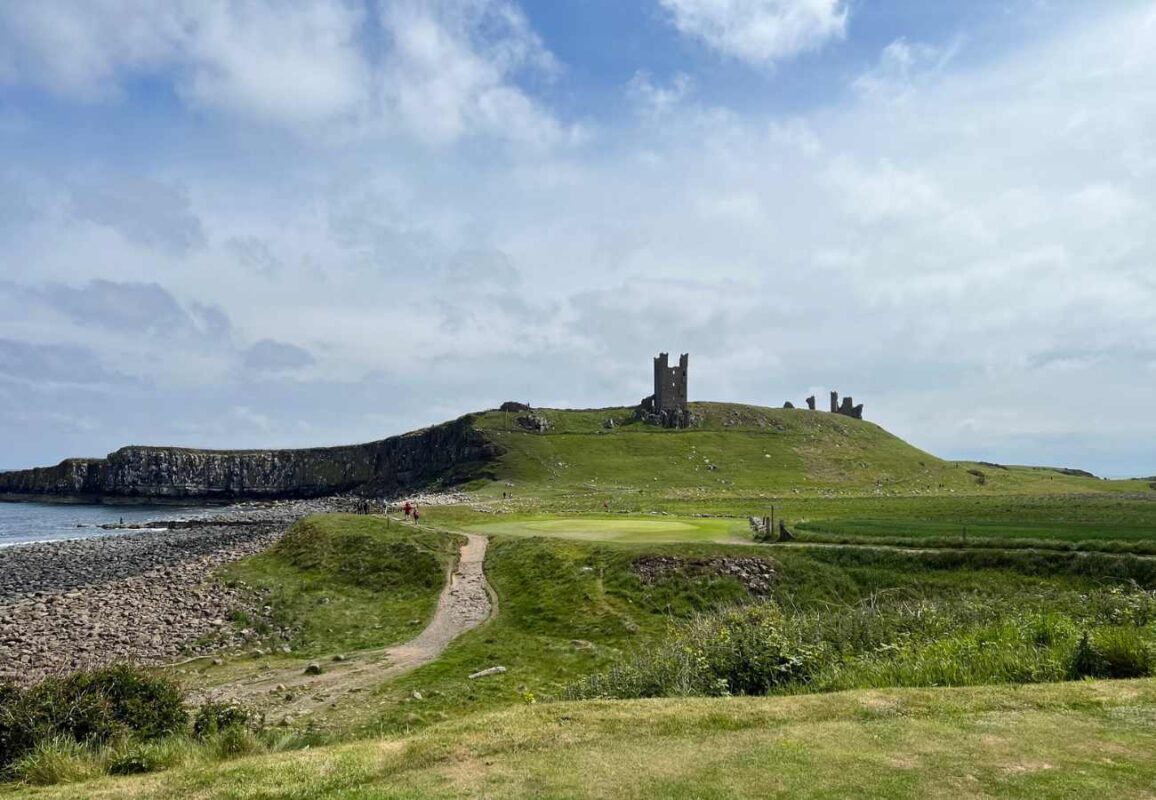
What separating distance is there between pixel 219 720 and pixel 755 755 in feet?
31.1

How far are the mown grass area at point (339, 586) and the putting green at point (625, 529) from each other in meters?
5.73

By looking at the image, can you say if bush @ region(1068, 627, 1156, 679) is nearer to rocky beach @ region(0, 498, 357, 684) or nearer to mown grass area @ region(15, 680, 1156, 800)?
mown grass area @ region(15, 680, 1156, 800)

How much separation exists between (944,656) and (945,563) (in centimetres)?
1853

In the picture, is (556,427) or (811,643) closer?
(811,643)

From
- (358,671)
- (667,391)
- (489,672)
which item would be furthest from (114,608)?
(667,391)

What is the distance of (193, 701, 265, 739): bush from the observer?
12.4 meters

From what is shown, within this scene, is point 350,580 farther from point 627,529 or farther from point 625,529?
point 627,529

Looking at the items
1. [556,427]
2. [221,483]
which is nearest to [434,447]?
[556,427]

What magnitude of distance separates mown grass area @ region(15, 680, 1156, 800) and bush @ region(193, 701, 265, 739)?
2281mm

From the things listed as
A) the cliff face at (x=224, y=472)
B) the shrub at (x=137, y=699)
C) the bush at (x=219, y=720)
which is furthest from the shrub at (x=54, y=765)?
the cliff face at (x=224, y=472)

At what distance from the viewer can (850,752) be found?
9.42 metres

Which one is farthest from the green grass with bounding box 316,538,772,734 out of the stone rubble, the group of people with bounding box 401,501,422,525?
the group of people with bounding box 401,501,422,525

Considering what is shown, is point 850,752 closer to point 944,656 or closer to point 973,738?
point 973,738

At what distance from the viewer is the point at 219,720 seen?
42.7 feet
